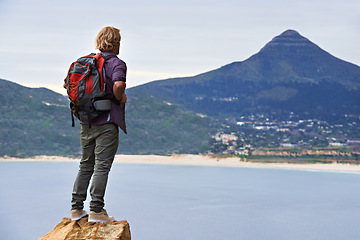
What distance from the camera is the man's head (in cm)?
488

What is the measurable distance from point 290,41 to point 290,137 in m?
42.9

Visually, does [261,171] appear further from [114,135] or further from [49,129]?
[114,135]

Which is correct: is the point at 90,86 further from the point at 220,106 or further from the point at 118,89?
the point at 220,106

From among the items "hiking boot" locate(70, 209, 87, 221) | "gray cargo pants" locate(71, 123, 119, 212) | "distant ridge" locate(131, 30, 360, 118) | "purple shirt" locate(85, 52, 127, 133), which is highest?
"distant ridge" locate(131, 30, 360, 118)

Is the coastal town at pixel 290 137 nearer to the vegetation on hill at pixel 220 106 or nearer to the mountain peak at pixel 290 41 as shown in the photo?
the vegetation on hill at pixel 220 106

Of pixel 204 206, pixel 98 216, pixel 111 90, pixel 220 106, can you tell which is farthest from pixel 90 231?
pixel 220 106

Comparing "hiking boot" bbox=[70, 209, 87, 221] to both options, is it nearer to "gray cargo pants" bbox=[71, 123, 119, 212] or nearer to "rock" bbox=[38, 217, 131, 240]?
"rock" bbox=[38, 217, 131, 240]

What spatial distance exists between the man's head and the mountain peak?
315ft

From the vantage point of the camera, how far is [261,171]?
43969mm

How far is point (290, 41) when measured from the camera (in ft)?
328

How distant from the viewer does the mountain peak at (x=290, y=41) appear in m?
99.2

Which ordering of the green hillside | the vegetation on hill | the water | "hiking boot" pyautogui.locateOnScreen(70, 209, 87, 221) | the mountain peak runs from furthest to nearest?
the mountain peak → the vegetation on hill → the green hillside → the water → "hiking boot" pyautogui.locateOnScreen(70, 209, 87, 221)

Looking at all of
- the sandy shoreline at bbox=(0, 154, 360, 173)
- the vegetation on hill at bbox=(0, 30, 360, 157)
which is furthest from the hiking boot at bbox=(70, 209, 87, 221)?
the vegetation on hill at bbox=(0, 30, 360, 157)

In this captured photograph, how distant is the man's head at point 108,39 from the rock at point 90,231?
61.3 inches
